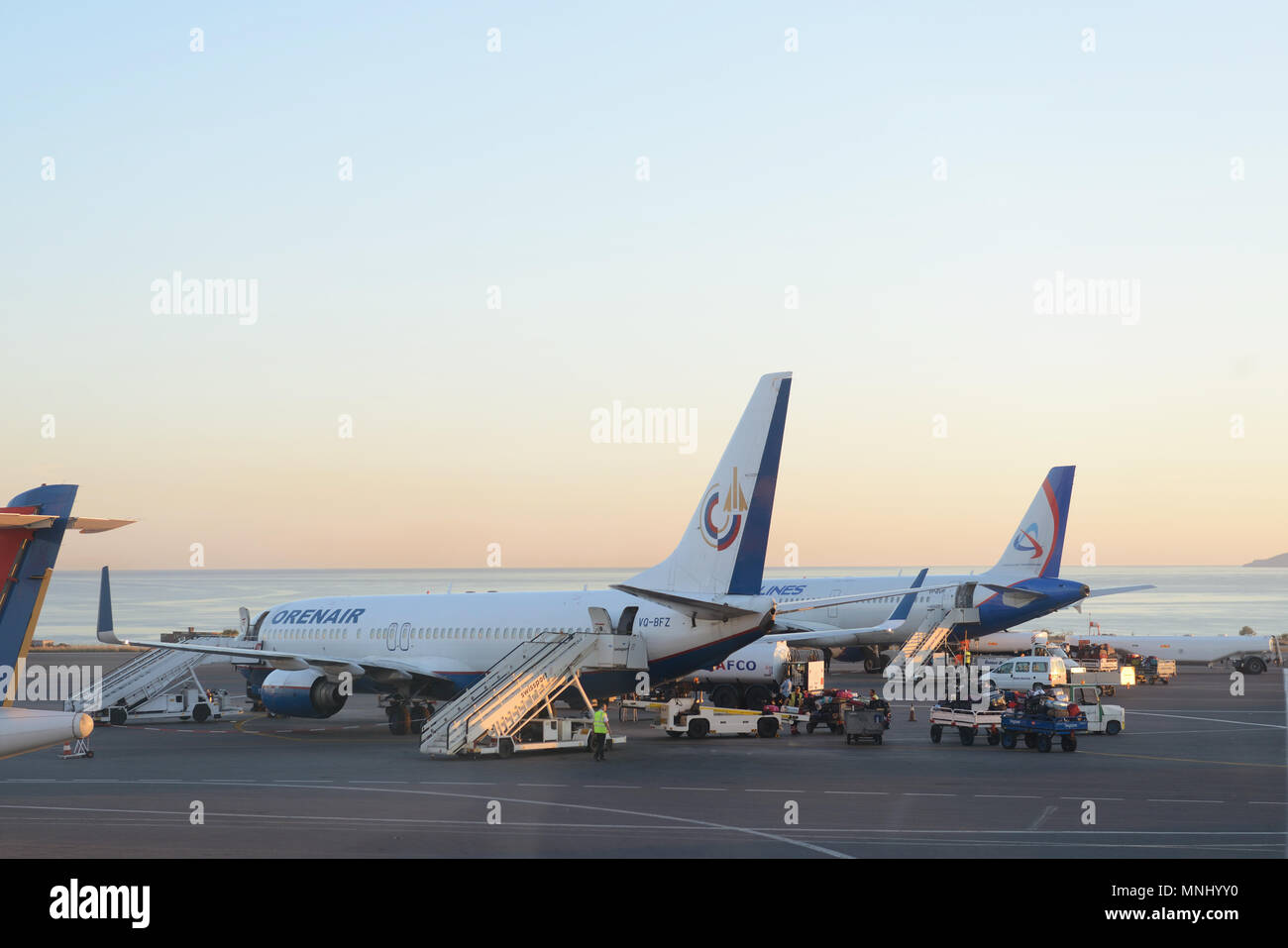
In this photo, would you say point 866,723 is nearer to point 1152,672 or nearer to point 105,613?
point 105,613

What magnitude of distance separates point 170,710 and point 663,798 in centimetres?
2967

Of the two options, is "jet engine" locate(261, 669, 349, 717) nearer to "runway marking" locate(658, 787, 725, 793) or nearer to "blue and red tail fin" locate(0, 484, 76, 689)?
"runway marking" locate(658, 787, 725, 793)

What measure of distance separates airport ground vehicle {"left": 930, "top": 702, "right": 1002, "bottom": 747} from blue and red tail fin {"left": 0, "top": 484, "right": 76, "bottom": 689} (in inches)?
1140

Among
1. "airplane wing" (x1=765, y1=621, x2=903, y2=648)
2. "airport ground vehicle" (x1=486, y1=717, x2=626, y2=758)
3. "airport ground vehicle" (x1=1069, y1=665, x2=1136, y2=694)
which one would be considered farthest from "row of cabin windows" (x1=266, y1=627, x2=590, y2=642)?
"airplane wing" (x1=765, y1=621, x2=903, y2=648)

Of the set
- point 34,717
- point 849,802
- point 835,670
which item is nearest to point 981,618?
point 835,670

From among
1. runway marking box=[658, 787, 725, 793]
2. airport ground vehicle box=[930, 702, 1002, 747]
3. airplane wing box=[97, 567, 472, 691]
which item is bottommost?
airport ground vehicle box=[930, 702, 1002, 747]

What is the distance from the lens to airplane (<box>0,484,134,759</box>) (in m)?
17.0

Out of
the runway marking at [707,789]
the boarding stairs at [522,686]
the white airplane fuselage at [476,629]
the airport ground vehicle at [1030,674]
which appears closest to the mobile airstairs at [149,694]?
the white airplane fuselage at [476,629]

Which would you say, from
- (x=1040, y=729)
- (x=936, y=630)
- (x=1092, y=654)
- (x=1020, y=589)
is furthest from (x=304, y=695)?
(x=1092, y=654)

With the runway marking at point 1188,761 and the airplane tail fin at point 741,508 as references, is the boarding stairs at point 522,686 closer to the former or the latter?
the airplane tail fin at point 741,508
